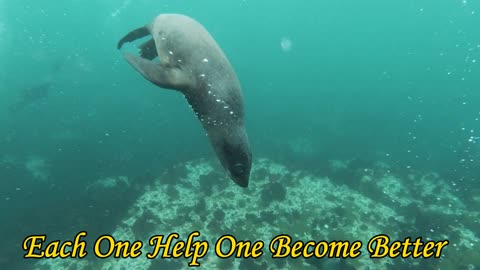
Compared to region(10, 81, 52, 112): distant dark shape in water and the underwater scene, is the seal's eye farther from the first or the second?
region(10, 81, 52, 112): distant dark shape in water

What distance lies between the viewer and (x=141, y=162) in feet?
69.7

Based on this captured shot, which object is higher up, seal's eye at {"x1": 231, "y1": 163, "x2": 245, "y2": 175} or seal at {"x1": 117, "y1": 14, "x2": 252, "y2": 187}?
seal at {"x1": 117, "y1": 14, "x2": 252, "y2": 187}

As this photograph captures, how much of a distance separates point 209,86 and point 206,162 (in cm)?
1835

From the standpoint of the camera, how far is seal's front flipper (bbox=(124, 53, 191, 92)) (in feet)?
10.6

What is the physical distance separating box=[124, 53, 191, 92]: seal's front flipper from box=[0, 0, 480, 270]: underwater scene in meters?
0.02

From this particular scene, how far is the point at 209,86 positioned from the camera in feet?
10.6

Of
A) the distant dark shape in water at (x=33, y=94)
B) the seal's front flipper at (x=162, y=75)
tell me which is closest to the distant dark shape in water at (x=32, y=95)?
the distant dark shape in water at (x=33, y=94)

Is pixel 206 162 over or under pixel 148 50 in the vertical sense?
over

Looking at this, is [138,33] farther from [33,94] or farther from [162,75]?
[33,94]

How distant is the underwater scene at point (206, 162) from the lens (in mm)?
5852

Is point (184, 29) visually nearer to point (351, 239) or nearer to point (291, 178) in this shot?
point (351, 239)

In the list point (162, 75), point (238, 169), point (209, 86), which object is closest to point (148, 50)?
point (162, 75)

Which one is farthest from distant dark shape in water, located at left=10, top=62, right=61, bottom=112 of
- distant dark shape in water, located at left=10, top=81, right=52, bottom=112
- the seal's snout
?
the seal's snout

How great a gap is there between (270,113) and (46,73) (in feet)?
65.3
